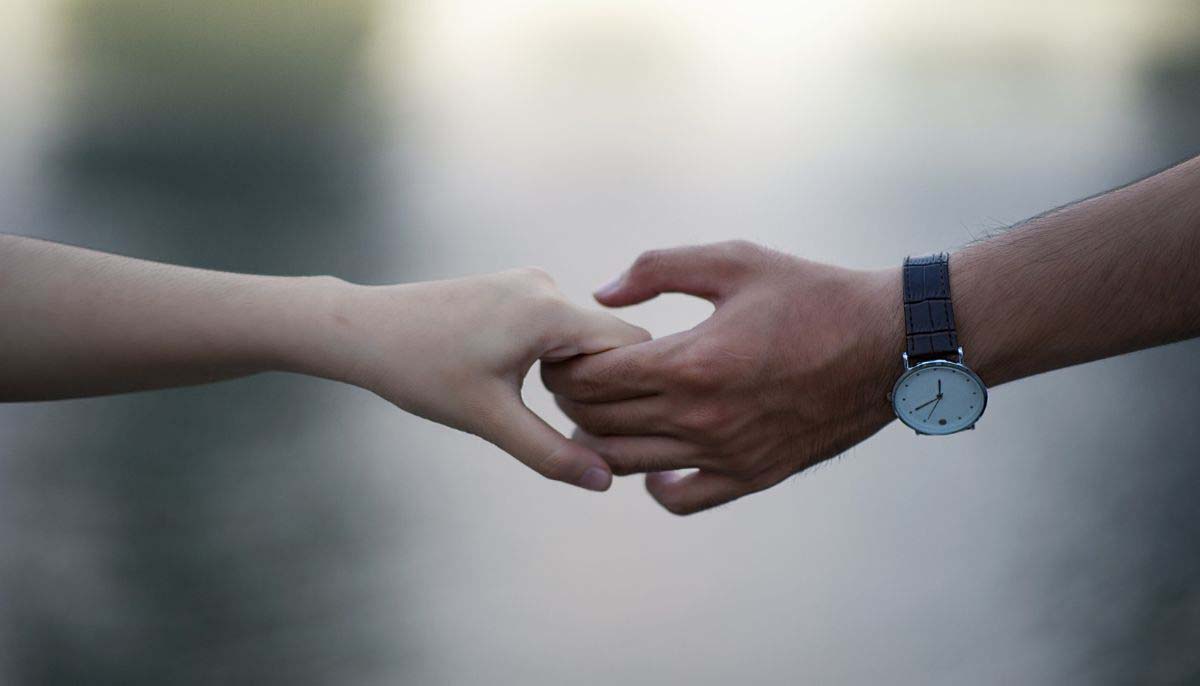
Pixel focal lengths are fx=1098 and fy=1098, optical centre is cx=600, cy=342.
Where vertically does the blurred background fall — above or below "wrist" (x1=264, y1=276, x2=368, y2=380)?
above

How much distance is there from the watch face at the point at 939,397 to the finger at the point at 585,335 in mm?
412

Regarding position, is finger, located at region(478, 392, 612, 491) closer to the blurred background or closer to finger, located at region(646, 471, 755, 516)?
finger, located at region(646, 471, 755, 516)

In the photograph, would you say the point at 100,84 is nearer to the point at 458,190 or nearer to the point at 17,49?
the point at 17,49

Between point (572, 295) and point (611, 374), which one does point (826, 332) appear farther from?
point (572, 295)

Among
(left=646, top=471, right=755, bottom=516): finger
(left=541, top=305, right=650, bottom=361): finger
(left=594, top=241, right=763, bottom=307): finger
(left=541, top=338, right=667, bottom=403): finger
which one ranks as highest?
(left=594, top=241, right=763, bottom=307): finger

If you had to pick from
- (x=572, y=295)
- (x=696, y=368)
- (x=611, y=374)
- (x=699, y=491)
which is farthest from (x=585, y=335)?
(x=572, y=295)

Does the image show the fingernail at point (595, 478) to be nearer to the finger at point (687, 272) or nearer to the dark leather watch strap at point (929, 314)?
the finger at point (687, 272)

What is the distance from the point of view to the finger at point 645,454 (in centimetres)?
169

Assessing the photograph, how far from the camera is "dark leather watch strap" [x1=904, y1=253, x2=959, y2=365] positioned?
1.52 meters

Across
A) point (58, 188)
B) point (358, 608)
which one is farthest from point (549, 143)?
point (358, 608)

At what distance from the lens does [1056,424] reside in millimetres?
4211

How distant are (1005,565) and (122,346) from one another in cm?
285

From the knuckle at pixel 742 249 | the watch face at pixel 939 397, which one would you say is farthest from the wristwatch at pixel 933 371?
the knuckle at pixel 742 249

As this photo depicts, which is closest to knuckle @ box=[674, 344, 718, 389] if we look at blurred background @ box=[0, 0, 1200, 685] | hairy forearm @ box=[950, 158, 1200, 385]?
hairy forearm @ box=[950, 158, 1200, 385]
